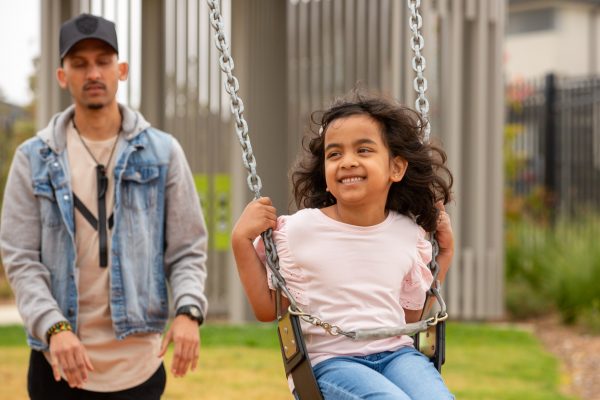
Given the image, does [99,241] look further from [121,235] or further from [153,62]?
[153,62]

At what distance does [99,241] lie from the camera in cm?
354

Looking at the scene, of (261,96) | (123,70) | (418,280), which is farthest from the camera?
(261,96)

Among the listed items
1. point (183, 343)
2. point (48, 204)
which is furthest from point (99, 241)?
point (183, 343)

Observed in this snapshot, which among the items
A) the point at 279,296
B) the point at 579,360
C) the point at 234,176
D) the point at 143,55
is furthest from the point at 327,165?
the point at 143,55

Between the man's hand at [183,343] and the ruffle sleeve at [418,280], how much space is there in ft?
2.38

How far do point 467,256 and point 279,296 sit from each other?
726cm

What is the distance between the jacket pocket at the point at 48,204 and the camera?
3510 mm

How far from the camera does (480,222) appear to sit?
10.2m

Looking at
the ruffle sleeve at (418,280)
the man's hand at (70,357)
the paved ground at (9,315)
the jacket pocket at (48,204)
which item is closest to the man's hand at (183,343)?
the man's hand at (70,357)

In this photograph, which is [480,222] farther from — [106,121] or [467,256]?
[106,121]

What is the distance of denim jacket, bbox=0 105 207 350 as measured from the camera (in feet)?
11.4

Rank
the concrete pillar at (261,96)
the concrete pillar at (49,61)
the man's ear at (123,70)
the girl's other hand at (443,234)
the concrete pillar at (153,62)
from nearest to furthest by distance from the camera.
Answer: the girl's other hand at (443,234), the man's ear at (123,70), the concrete pillar at (49,61), the concrete pillar at (261,96), the concrete pillar at (153,62)

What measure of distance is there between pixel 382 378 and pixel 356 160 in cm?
63

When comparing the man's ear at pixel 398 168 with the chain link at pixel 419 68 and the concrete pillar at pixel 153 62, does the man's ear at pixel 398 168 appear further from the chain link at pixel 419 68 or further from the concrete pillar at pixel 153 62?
the concrete pillar at pixel 153 62
